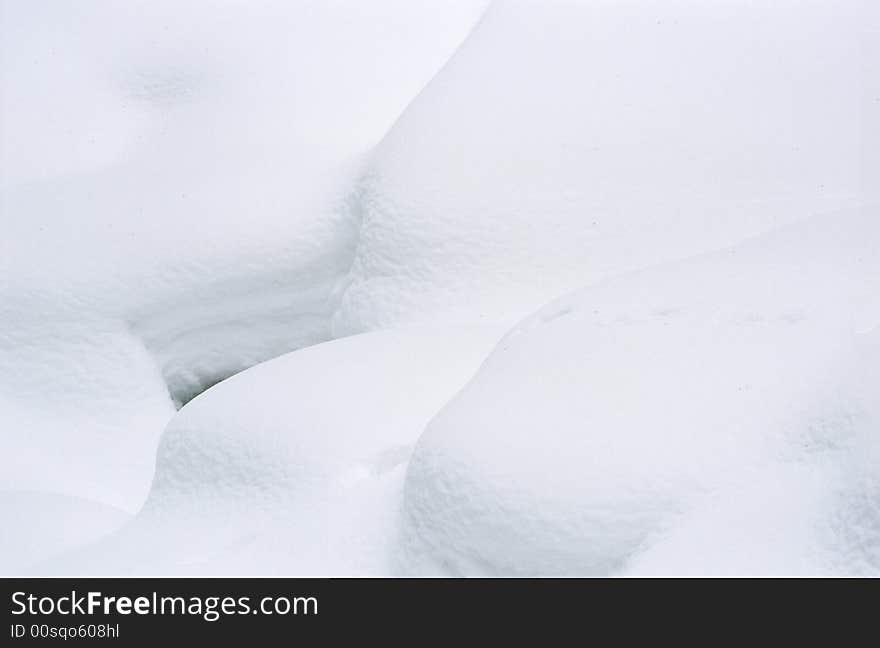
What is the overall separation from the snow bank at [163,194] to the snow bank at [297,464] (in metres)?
0.54

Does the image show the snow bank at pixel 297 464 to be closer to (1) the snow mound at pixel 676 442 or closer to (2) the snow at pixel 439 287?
(2) the snow at pixel 439 287

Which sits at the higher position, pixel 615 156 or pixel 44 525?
pixel 615 156

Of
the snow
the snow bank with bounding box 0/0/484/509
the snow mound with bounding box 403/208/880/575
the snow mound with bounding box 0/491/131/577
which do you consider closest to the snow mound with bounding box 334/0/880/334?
the snow

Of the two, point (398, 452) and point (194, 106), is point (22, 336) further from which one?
point (398, 452)

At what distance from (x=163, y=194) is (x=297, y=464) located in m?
1.83

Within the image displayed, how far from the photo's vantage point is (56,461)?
12.7 ft

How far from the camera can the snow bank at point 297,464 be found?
9.44 ft

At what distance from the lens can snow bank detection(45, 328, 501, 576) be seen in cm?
288

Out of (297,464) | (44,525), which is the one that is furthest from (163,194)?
(297,464)

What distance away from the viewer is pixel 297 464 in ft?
10.2

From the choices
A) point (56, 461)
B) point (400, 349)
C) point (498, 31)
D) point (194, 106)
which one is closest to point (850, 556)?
point (400, 349)

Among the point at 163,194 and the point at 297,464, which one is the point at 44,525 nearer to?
the point at 297,464
